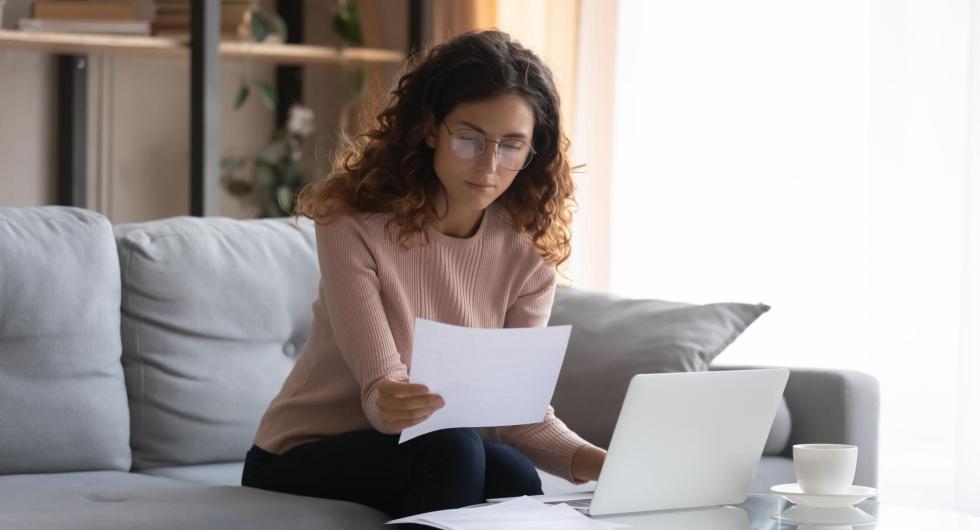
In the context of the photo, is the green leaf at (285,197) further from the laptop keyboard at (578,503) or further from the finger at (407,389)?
the laptop keyboard at (578,503)

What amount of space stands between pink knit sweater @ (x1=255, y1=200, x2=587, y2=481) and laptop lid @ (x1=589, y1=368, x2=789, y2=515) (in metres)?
0.28

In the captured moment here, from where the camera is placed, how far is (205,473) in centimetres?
204

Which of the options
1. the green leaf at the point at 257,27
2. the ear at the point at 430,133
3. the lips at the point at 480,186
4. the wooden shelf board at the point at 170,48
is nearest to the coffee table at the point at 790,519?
the lips at the point at 480,186

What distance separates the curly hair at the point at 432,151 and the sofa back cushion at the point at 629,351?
29cm

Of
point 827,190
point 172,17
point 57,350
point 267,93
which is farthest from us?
point 267,93

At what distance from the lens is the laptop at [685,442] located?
1.36m

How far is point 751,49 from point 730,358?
703 mm

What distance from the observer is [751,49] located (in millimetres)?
2922

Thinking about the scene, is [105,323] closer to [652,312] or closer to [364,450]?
[364,450]

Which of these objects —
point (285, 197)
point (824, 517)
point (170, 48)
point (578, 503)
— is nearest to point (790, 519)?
point (824, 517)

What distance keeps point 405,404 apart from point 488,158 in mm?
371

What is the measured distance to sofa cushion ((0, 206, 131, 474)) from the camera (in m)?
1.92

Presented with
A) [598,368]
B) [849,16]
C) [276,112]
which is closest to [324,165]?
[276,112]

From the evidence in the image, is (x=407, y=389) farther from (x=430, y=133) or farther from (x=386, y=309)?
(x=430, y=133)
